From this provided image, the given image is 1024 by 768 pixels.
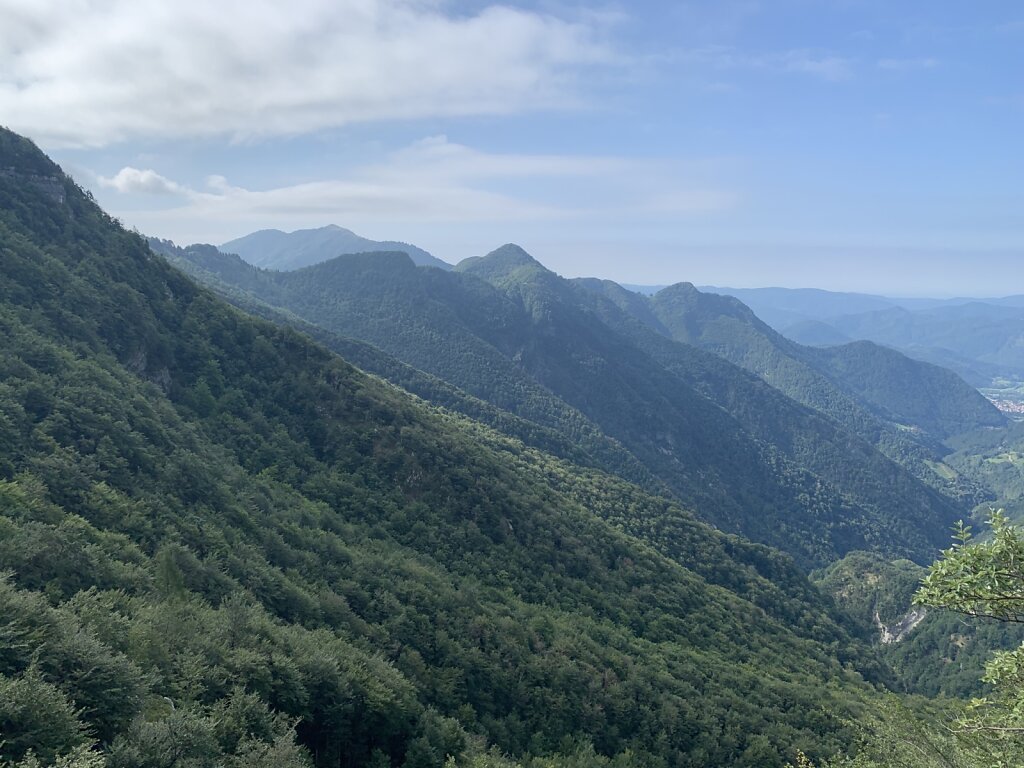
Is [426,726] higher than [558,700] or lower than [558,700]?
higher

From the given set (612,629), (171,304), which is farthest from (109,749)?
(171,304)

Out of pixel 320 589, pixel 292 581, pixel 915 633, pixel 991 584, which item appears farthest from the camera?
pixel 915 633

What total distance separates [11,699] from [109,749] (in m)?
3.49

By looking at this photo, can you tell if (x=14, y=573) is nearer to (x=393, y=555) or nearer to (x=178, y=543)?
(x=178, y=543)

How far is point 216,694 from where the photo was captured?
86.8 ft

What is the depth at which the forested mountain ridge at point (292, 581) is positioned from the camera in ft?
83.4

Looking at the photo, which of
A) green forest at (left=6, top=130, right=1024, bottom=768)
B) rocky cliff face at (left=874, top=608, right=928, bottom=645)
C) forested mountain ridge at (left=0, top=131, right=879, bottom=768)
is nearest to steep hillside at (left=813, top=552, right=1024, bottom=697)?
rocky cliff face at (left=874, top=608, right=928, bottom=645)

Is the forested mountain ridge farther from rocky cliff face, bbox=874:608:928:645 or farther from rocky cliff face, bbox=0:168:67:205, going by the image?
rocky cliff face, bbox=874:608:928:645

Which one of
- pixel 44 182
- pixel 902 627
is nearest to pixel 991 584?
pixel 44 182

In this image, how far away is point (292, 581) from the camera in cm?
4869

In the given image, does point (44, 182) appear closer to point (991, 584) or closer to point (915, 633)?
point (991, 584)

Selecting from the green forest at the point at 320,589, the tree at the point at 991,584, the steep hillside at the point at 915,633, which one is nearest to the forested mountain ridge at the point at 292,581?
the green forest at the point at 320,589

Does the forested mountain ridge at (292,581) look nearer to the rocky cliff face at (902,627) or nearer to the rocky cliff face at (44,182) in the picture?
the rocky cliff face at (44,182)

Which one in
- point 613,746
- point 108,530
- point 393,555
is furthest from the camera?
point 393,555
